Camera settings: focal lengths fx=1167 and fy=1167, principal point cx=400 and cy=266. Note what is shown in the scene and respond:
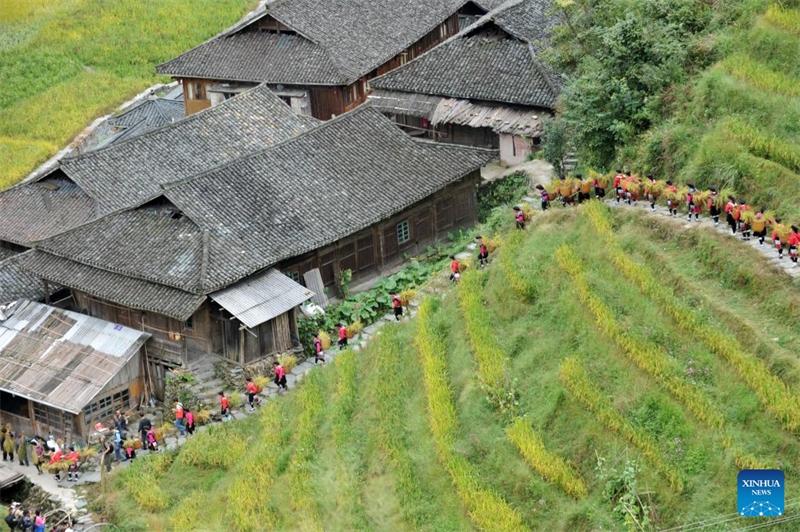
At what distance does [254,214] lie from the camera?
30.4m

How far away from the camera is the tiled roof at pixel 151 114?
46062 millimetres

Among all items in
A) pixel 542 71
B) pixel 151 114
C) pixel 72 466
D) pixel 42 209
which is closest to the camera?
pixel 72 466

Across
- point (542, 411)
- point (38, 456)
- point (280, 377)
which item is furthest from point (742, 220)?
point (38, 456)

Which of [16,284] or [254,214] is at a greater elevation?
[254,214]

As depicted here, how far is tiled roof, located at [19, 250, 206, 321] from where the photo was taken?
27.6 meters

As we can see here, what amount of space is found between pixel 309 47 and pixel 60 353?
19346mm

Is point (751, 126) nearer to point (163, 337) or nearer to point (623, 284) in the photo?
point (623, 284)

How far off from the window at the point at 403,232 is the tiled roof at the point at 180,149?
18.6ft

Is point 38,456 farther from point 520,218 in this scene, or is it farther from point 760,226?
point 760,226

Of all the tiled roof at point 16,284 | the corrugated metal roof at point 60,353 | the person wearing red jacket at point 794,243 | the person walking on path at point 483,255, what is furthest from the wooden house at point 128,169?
the person wearing red jacket at point 794,243

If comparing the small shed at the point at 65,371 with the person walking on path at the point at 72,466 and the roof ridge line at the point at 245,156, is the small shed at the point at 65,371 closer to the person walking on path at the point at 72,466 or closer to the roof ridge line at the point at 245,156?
the person walking on path at the point at 72,466

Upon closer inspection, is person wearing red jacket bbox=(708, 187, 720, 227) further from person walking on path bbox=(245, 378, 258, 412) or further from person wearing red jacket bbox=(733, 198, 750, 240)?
person walking on path bbox=(245, 378, 258, 412)

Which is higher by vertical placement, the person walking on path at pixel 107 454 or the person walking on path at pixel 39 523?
the person walking on path at pixel 107 454

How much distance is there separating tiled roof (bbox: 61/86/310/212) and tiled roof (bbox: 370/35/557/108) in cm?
470
